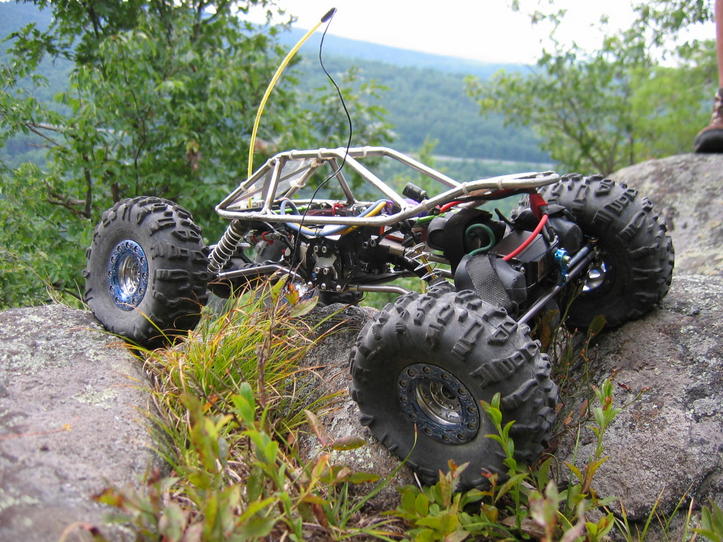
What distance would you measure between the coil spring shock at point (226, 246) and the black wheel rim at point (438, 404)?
1.67 m

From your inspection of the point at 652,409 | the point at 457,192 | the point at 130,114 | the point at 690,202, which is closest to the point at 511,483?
the point at 652,409

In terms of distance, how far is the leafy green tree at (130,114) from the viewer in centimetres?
620

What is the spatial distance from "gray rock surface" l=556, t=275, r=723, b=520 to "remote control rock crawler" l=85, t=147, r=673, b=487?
0.67 feet

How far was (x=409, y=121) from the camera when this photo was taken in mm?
22016

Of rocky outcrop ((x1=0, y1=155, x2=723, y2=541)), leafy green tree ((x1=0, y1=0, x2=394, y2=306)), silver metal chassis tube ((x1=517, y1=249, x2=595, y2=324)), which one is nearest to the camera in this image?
rocky outcrop ((x1=0, y1=155, x2=723, y2=541))

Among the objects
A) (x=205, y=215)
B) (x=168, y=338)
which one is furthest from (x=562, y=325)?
(x=205, y=215)

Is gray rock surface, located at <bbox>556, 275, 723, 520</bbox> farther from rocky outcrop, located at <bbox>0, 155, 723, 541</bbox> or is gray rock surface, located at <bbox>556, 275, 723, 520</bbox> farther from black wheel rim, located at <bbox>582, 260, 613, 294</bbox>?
black wheel rim, located at <bbox>582, 260, 613, 294</bbox>

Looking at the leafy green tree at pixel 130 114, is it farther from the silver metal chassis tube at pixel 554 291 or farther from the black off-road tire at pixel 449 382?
the silver metal chassis tube at pixel 554 291

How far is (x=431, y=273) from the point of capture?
3234mm

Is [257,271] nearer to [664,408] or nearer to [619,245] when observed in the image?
[619,245]

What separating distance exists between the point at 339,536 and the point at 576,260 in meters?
1.84

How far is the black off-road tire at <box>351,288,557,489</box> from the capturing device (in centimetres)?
229

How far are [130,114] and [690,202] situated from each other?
19.2 ft

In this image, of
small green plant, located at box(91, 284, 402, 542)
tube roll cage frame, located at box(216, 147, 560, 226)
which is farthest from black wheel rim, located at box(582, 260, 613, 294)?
small green plant, located at box(91, 284, 402, 542)
